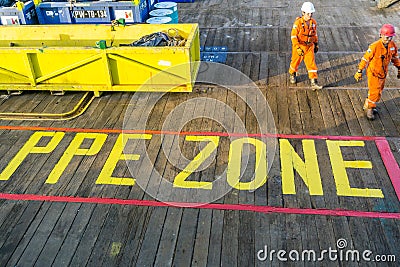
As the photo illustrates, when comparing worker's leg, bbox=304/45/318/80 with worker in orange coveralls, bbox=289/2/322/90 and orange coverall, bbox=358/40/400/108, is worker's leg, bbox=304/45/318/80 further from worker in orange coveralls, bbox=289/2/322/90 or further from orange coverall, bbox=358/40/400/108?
orange coverall, bbox=358/40/400/108

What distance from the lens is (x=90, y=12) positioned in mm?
11125

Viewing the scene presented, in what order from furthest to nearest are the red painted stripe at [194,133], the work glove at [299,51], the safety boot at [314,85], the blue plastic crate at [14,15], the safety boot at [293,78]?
the blue plastic crate at [14,15] → the safety boot at [293,78] → the safety boot at [314,85] → the work glove at [299,51] → the red painted stripe at [194,133]

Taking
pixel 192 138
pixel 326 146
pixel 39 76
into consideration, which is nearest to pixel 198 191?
pixel 192 138

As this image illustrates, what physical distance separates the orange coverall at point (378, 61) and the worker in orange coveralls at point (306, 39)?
137cm

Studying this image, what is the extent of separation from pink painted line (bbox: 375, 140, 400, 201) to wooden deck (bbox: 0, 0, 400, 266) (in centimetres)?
2

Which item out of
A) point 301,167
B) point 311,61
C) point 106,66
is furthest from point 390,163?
point 106,66

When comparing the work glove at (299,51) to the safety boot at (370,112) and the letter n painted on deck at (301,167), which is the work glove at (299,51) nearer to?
the safety boot at (370,112)

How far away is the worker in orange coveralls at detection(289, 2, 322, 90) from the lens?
8234 millimetres

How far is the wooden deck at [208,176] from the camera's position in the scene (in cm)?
534

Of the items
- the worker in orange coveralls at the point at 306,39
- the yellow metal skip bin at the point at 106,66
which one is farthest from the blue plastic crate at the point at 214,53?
the worker in orange coveralls at the point at 306,39

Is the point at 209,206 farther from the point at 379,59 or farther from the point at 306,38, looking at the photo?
the point at 306,38

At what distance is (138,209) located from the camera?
5918 mm

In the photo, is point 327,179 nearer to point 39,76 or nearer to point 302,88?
point 302,88

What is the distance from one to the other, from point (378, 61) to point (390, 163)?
1.91m
